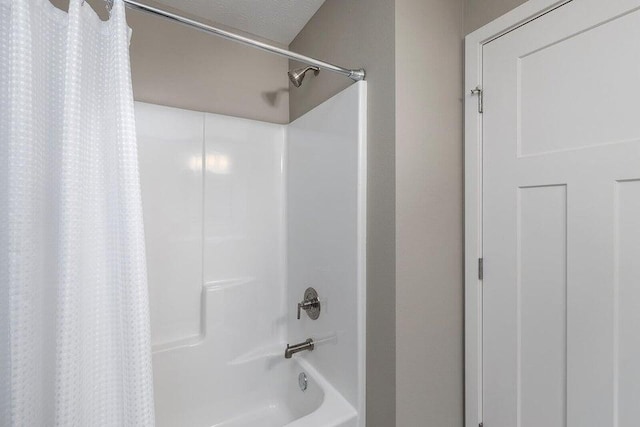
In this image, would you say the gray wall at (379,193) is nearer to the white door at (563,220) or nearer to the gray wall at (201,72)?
the white door at (563,220)

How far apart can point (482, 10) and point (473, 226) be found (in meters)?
0.80

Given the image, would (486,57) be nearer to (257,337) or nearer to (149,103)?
(149,103)

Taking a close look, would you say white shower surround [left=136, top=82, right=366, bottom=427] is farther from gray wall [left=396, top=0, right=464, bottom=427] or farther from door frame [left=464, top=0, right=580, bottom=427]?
door frame [left=464, top=0, right=580, bottom=427]

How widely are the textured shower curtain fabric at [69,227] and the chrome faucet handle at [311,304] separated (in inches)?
31.4

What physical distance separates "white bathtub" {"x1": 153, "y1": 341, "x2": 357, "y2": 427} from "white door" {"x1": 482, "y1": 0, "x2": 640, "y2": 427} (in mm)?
733

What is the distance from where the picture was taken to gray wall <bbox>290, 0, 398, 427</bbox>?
1.01 meters

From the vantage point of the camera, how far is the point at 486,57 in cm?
107

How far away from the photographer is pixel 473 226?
3.62 feet

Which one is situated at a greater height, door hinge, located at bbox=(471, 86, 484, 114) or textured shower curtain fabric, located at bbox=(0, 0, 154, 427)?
door hinge, located at bbox=(471, 86, 484, 114)

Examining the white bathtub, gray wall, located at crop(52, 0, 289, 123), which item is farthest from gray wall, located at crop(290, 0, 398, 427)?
gray wall, located at crop(52, 0, 289, 123)

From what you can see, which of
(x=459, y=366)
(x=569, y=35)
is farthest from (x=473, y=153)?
(x=459, y=366)

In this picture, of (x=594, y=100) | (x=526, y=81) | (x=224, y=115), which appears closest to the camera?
(x=594, y=100)

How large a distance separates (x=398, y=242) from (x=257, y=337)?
109cm

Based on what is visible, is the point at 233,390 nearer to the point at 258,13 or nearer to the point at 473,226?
the point at 473,226
